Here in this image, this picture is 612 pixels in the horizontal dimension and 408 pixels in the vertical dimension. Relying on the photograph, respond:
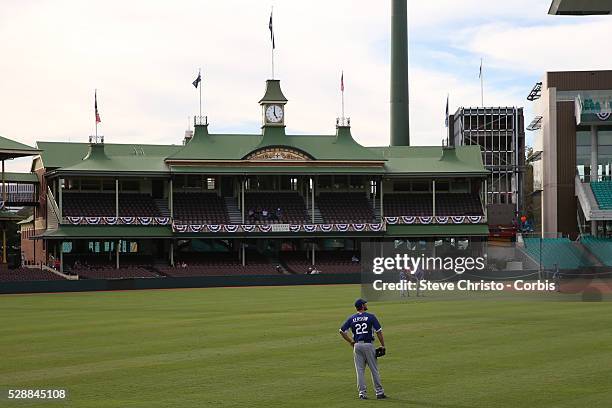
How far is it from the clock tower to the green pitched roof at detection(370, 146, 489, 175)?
9.93 metres

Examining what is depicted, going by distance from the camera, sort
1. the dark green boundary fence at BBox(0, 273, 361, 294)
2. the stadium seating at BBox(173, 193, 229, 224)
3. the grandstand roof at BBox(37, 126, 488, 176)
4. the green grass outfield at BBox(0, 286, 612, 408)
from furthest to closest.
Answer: the stadium seating at BBox(173, 193, 229, 224) < the grandstand roof at BBox(37, 126, 488, 176) < the dark green boundary fence at BBox(0, 273, 361, 294) < the green grass outfield at BBox(0, 286, 612, 408)

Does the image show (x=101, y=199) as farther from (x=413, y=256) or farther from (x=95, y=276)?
(x=413, y=256)

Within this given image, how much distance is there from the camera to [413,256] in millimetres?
48312

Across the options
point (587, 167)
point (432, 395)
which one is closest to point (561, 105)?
point (587, 167)

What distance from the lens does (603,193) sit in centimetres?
8388

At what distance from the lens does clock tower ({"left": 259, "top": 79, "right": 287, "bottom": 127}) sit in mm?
89000

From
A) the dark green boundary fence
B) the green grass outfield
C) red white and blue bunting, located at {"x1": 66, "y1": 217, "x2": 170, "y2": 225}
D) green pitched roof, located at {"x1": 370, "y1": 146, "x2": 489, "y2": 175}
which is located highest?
green pitched roof, located at {"x1": 370, "y1": 146, "x2": 489, "y2": 175}

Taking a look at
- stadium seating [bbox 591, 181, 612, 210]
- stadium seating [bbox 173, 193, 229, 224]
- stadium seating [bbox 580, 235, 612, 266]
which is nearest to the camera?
stadium seating [bbox 580, 235, 612, 266]

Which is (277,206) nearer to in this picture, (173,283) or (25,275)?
(173,283)

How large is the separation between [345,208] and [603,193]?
72.3 ft

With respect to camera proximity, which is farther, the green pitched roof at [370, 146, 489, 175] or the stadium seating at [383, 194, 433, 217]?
the stadium seating at [383, 194, 433, 217]

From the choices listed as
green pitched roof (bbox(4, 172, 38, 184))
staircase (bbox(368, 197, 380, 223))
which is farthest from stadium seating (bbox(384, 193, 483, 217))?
green pitched roof (bbox(4, 172, 38, 184))

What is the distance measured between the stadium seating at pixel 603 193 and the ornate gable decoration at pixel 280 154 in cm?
2458

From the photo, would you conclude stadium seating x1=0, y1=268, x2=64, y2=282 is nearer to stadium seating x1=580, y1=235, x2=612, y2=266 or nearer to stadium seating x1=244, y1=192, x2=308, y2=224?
stadium seating x1=244, y1=192, x2=308, y2=224
